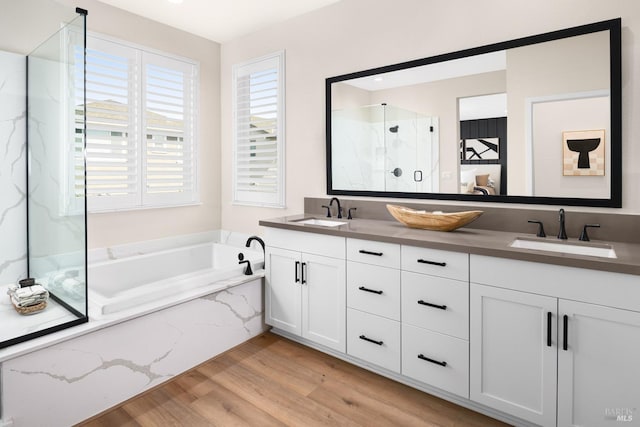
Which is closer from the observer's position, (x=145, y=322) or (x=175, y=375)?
(x=145, y=322)

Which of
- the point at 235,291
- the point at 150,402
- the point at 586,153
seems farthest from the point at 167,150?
the point at 586,153

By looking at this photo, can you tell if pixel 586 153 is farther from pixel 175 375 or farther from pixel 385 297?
pixel 175 375

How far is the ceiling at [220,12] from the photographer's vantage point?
3.06 metres

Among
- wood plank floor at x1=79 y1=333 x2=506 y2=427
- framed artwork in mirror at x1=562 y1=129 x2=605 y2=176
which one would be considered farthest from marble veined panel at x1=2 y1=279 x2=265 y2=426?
framed artwork in mirror at x1=562 y1=129 x2=605 y2=176

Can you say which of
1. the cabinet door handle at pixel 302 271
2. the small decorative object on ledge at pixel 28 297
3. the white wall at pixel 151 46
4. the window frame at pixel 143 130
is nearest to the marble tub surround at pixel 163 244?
the white wall at pixel 151 46

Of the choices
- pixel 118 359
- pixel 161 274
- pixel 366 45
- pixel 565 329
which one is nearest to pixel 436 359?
pixel 565 329

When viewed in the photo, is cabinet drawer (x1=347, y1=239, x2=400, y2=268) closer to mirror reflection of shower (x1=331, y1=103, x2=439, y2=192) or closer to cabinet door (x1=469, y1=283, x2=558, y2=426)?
cabinet door (x1=469, y1=283, x2=558, y2=426)

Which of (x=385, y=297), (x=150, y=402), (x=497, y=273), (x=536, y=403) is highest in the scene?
(x=497, y=273)

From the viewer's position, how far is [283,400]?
7.08ft

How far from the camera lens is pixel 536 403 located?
178cm

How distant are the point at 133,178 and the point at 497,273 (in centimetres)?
294

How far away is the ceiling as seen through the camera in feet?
10.0

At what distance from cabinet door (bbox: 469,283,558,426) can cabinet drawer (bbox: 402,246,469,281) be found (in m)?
0.11

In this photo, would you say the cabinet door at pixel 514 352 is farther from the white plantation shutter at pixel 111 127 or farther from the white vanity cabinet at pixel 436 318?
the white plantation shutter at pixel 111 127
